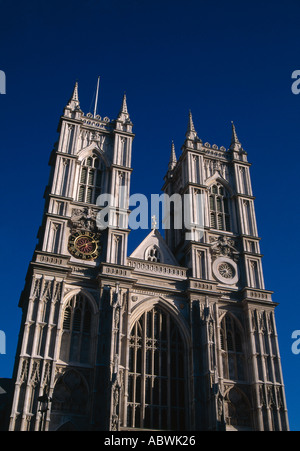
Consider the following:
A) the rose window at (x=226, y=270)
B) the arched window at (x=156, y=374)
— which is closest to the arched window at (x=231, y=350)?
the arched window at (x=156, y=374)

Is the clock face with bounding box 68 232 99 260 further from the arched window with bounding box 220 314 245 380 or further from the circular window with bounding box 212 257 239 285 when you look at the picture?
the arched window with bounding box 220 314 245 380

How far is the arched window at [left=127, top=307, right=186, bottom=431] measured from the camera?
31.3 m

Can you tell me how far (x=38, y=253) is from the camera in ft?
109

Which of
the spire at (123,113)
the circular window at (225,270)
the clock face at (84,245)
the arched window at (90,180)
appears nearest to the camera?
the clock face at (84,245)

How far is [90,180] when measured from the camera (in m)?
40.1

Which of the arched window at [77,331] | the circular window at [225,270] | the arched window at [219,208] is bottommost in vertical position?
the arched window at [77,331]

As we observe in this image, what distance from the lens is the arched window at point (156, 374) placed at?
3130cm

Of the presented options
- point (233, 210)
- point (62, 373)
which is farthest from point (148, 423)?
point (233, 210)

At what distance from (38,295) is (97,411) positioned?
8.21 metres

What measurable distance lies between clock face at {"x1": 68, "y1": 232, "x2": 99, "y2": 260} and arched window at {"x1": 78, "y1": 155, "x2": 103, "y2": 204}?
361cm

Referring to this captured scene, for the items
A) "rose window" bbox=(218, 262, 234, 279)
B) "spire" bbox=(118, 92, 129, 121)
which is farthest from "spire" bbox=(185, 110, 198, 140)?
"rose window" bbox=(218, 262, 234, 279)

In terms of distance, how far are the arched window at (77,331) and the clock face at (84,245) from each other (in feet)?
10.4

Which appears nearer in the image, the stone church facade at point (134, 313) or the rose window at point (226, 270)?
the stone church facade at point (134, 313)

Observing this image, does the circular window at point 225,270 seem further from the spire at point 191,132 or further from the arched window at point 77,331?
the spire at point 191,132
